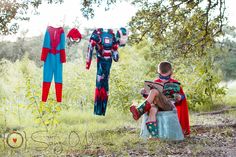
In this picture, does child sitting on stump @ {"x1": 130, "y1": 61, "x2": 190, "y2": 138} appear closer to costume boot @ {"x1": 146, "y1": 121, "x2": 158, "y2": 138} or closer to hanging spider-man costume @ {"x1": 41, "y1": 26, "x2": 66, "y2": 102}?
costume boot @ {"x1": 146, "y1": 121, "x2": 158, "y2": 138}

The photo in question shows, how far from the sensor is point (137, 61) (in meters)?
12.0

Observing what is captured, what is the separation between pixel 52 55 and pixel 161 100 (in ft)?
5.28

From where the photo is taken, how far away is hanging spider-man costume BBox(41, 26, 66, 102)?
17.7ft

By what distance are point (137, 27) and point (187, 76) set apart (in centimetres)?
317

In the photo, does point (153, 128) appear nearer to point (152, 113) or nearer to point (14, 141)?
point (152, 113)

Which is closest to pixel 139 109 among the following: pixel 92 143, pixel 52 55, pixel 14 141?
pixel 92 143

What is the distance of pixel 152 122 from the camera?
5961mm

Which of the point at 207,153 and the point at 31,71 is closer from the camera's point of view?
the point at 207,153

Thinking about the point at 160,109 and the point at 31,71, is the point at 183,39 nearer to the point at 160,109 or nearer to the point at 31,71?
the point at 160,109

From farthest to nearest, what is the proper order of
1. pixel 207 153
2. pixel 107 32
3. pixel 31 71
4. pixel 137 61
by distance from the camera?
pixel 137 61, pixel 31 71, pixel 107 32, pixel 207 153

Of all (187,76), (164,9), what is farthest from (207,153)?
(187,76)

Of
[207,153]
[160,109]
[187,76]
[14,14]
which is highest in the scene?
[14,14]

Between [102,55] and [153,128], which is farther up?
[102,55]

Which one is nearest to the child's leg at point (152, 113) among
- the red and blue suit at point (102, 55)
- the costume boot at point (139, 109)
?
the costume boot at point (139, 109)
